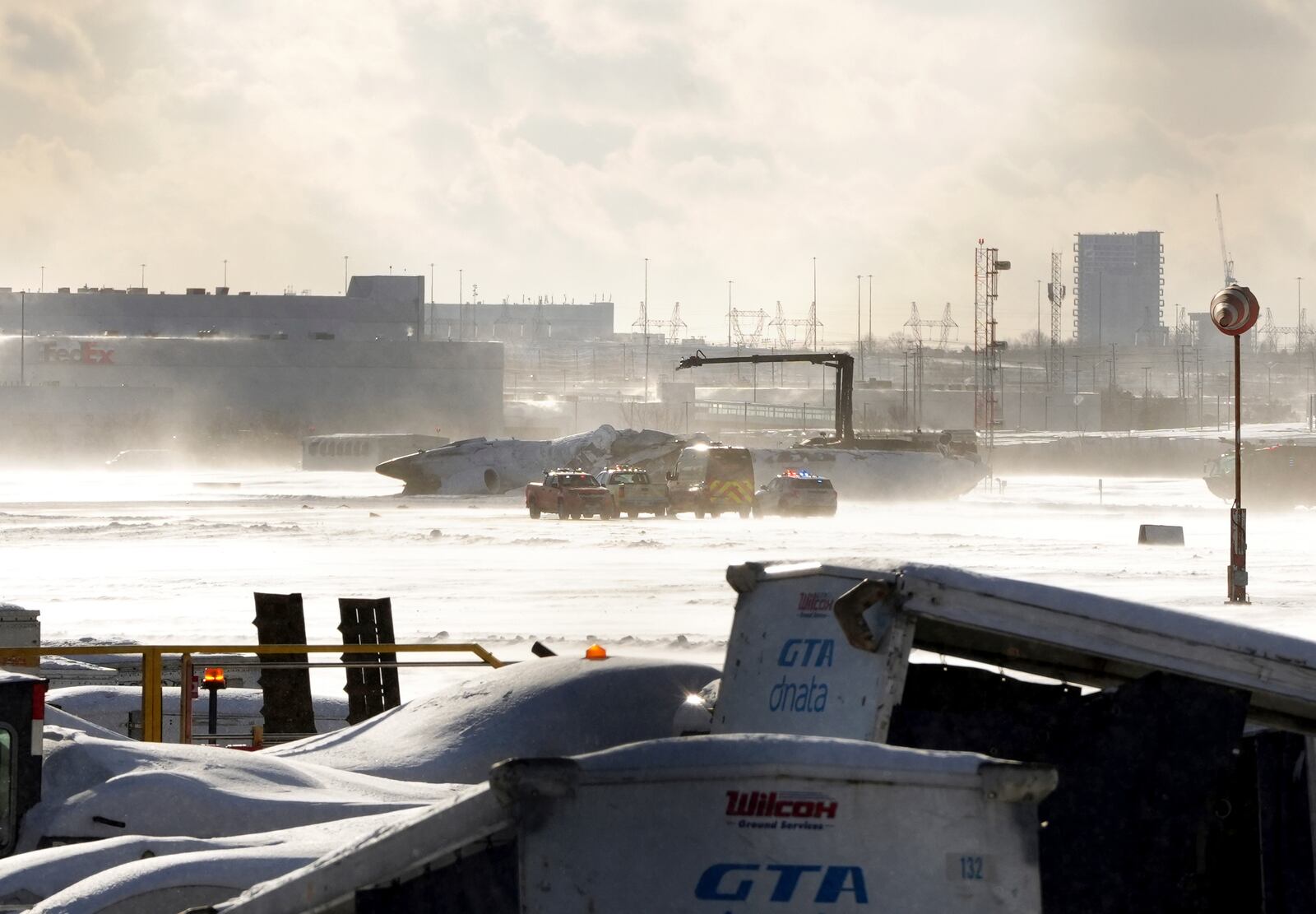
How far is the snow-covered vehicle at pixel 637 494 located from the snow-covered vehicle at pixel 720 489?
41 centimetres

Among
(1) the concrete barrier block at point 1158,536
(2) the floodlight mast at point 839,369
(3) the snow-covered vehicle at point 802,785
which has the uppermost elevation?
(2) the floodlight mast at point 839,369

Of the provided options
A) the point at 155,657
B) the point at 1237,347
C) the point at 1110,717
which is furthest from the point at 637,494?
the point at 1110,717

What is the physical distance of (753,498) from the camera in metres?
51.7

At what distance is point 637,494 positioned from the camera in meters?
50.6

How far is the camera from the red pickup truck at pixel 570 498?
48.8 meters

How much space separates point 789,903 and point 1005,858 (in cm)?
51

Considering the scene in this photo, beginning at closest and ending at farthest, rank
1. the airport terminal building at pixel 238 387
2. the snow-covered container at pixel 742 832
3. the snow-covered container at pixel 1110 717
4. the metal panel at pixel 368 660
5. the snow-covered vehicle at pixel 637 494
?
the snow-covered container at pixel 742 832 < the snow-covered container at pixel 1110 717 < the metal panel at pixel 368 660 < the snow-covered vehicle at pixel 637 494 < the airport terminal building at pixel 238 387

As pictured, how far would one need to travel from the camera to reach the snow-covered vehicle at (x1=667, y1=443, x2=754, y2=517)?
51.5 meters

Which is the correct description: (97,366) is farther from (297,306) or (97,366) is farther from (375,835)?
(375,835)

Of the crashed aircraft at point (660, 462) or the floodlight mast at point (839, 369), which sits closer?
the crashed aircraft at point (660, 462)

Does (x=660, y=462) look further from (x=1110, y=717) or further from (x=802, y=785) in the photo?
(x=802, y=785)

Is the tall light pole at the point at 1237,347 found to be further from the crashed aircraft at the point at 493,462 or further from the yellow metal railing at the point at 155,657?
the crashed aircraft at the point at 493,462

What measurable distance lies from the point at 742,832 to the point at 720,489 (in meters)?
48.0

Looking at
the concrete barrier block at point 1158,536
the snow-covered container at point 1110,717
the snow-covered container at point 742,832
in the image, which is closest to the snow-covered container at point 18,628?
the snow-covered container at point 1110,717
